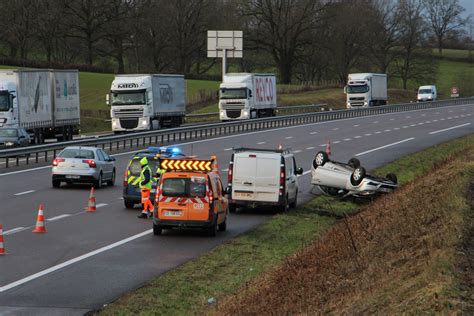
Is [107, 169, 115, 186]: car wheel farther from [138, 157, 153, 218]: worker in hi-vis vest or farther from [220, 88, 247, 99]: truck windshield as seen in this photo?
[220, 88, 247, 99]: truck windshield

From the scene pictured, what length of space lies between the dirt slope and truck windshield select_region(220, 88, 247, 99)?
178 feet

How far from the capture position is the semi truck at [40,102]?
49.6 metres

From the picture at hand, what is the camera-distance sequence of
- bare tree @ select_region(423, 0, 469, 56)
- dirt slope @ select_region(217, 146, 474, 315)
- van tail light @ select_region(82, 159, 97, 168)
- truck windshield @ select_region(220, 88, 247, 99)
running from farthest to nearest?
bare tree @ select_region(423, 0, 469, 56), truck windshield @ select_region(220, 88, 247, 99), van tail light @ select_region(82, 159, 97, 168), dirt slope @ select_region(217, 146, 474, 315)

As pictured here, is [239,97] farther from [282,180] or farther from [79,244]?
[79,244]

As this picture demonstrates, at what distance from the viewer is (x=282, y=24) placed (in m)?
117

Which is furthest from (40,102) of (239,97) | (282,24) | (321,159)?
(282,24)

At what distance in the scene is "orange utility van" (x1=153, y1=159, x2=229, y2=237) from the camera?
2222 cm

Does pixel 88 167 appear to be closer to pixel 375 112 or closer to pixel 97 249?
pixel 97 249

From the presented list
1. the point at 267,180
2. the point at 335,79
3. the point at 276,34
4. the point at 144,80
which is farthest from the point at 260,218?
the point at 335,79

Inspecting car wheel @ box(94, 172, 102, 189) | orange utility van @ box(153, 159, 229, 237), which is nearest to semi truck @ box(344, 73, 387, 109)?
car wheel @ box(94, 172, 102, 189)

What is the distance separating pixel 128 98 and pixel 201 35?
203 feet

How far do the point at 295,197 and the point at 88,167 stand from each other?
762 centimetres

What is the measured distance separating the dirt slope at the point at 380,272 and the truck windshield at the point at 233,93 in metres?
54.2

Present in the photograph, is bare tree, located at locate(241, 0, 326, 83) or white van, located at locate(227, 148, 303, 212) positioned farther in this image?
bare tree, located at locate(241, 0, 326, 83)
